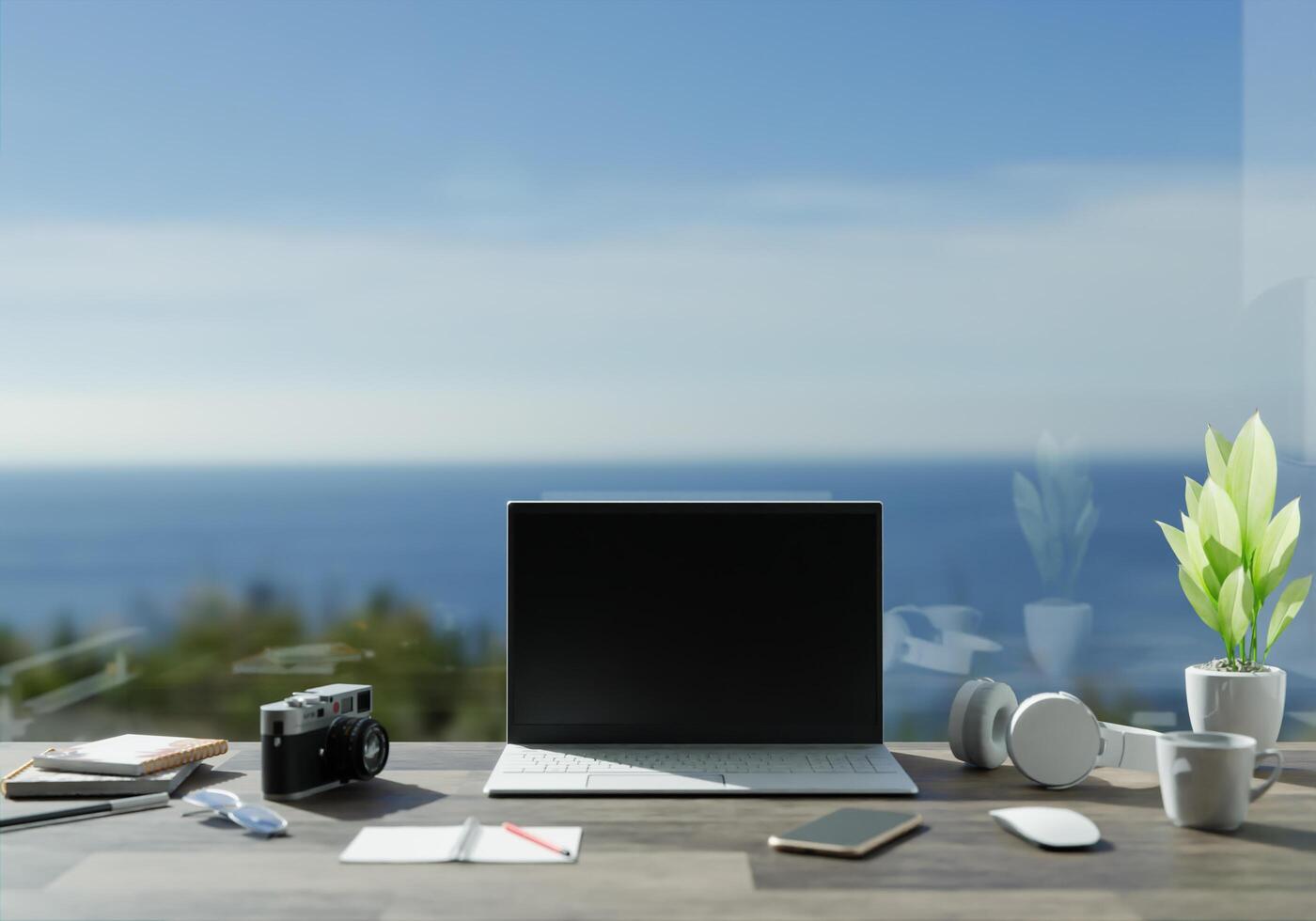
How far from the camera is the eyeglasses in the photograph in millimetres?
1220

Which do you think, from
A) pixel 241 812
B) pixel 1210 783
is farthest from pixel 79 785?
pixel 1210 783

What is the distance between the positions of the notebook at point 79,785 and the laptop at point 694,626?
436 mm

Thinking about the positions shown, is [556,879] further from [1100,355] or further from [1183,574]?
→ [1100,355]

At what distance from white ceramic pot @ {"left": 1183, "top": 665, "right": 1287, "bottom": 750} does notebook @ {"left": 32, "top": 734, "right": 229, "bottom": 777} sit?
132cm

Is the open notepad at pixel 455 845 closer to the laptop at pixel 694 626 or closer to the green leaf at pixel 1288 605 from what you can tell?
the laptop at pixel 694 626

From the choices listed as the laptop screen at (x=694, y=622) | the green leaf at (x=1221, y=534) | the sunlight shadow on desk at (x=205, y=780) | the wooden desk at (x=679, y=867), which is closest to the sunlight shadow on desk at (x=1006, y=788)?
the wooden desk at (x=679, y=867)

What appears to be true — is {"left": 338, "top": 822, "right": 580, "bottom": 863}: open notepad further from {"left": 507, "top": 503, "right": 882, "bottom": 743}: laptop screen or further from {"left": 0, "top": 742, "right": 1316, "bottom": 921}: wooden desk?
{"left": 507, "top": 503, "right": 882, "bottom": 743}: laptop screen

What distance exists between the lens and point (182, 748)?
1.47 meters

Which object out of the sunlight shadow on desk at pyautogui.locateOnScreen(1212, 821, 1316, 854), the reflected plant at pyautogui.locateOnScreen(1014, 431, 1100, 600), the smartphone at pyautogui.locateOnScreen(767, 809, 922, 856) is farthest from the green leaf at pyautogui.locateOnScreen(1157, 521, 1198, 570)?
the smartphone at pyautogui.locateOnScreen(767, 809, 922, 856)

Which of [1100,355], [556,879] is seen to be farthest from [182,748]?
[1100,355]

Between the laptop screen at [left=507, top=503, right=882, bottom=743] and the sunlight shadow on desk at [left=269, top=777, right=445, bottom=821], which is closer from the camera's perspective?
the sunlight shadow on desk at [left=269, top=777, right=445, bottom=821]

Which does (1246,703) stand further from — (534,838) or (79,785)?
(79,785)

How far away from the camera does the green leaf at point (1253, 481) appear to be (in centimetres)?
158

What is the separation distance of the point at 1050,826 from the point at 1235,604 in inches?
21.9
